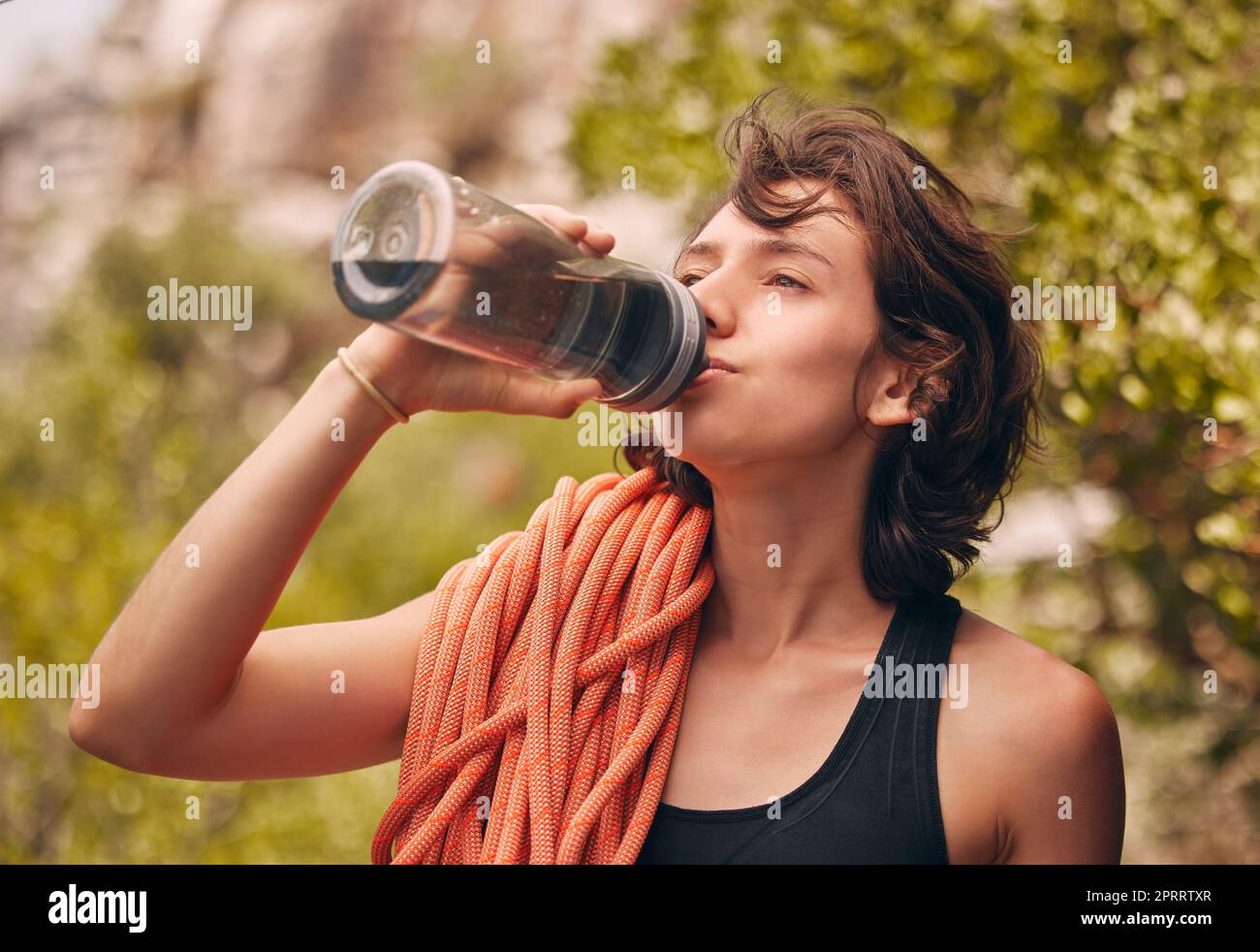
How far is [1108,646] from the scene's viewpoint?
134 inches

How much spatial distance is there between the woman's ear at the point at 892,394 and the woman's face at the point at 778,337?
0.03 m

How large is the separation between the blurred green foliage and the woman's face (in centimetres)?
71

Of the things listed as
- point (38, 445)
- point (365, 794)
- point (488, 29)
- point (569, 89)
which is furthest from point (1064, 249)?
point (488, 29)

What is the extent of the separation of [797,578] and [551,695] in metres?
0.35

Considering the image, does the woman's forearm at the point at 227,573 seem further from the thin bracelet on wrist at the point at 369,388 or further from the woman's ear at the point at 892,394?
the woman's ear at the point at 892,394

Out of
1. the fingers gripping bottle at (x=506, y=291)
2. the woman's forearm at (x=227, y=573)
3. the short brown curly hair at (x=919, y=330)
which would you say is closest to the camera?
the fingers gripping bottle at (x=506, y=291)

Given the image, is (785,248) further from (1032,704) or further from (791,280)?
(1032,704)

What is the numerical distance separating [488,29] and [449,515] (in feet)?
17.1

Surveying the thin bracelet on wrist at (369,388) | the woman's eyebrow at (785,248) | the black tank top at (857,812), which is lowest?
the black tank top at (857,812)

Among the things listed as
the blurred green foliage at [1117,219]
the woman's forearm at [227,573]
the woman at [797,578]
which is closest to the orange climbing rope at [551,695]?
the woman at [797,578]

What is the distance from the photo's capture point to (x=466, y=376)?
1.32 meters

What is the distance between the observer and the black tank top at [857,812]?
132 cm

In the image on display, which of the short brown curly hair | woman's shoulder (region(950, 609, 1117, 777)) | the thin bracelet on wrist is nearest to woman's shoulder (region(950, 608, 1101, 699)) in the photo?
woman's shoulder (region(950, 609, 1117, 777))

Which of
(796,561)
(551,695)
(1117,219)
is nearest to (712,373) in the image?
(796,561)
